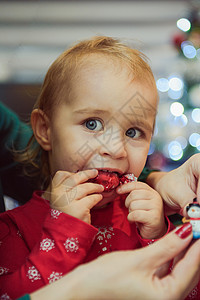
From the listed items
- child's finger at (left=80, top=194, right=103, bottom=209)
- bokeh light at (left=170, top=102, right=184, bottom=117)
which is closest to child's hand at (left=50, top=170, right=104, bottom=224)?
child's finger at (left=80, top=194, right=103, bottom=209)

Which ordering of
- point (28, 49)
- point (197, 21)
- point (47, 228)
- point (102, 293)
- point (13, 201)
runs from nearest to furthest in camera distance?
point (102, 293)
point (47, 228)
point (28, 49)
point (13, 201)
point (197, 21)

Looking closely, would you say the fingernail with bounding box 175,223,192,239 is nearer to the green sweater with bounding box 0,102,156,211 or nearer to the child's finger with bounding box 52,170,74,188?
the child's finger with bounding box 52,170,74,188

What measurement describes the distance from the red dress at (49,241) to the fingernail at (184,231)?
10 centimetres

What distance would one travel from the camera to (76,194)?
0.47m

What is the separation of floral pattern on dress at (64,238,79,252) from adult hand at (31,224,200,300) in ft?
0.18

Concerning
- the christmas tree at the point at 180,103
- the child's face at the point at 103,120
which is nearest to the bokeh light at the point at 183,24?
the christmas tree at the point at 180,103

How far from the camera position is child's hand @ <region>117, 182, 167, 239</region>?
0.49 meters

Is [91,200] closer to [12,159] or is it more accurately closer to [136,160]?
[136,160]

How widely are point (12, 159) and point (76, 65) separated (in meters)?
0.32

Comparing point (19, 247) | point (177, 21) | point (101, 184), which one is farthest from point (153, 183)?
point (177, 21)

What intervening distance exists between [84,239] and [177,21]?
1.83 feet

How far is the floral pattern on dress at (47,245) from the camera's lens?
0.43 metres

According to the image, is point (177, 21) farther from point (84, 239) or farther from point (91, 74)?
point (84, 239)

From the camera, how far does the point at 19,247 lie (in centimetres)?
51
